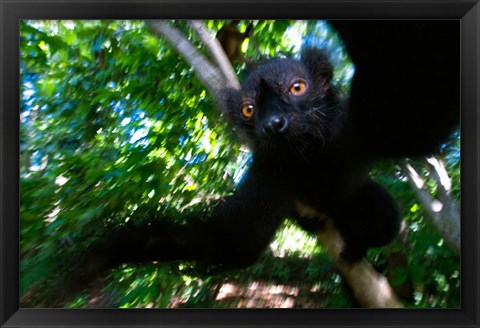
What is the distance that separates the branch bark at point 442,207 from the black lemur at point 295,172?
161mm

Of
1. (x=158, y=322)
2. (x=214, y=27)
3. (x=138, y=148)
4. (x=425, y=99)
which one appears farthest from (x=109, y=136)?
(x=425, y=99)

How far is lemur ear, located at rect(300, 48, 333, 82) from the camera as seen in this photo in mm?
1843

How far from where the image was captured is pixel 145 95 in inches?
70.1

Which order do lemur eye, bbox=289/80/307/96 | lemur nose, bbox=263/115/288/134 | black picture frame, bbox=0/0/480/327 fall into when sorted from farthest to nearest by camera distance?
lemur eye, bbox=289/80/307/96, lemur nose, bbox=263/115/288/134, black picture frame, bbox=0/0/480/327

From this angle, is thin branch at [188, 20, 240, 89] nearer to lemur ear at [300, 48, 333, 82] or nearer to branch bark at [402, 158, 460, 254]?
lemur ear at [300, 48, 333, 82]

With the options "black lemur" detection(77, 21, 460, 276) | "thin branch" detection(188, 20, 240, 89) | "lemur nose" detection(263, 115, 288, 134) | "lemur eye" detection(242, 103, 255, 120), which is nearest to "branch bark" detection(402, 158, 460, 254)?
"black lemur" detection(77, 21, 460, 276)

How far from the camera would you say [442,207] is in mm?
1686

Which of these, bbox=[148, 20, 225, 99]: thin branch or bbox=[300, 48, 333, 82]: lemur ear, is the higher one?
bbox=[148, 20, 225, 99]: thin branch

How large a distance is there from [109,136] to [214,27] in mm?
509

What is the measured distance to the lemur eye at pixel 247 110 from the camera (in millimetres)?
1841

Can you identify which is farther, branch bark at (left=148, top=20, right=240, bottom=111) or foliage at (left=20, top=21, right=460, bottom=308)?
branch bark at (left=148, top=20, right=240, bottom=111)

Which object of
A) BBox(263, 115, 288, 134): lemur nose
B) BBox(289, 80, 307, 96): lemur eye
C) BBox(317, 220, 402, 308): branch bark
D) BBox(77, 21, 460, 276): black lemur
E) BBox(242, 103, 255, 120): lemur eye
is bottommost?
BBox(317, 220, 402, 308): branch bark

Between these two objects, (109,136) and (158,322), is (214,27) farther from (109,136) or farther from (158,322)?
(158,322)

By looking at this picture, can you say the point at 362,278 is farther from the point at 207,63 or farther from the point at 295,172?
the point at 207,63
